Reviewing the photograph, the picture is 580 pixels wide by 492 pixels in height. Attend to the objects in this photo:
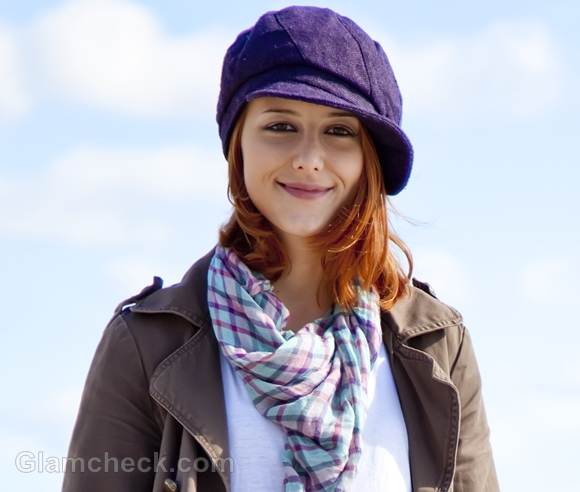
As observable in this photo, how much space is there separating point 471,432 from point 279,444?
Answer: 2.58 feet

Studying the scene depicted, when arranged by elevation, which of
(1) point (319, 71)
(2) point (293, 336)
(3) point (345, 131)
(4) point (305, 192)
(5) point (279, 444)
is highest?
(1) point (319, 71)

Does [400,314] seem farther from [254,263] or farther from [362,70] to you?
[362,70]

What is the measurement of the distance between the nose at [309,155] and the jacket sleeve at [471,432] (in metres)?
0.87

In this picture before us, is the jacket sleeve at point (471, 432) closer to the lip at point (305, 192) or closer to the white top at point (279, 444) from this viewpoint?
the white top at point (279, 444)

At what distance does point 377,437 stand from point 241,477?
48cm

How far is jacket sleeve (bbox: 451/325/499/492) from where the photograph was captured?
498cm

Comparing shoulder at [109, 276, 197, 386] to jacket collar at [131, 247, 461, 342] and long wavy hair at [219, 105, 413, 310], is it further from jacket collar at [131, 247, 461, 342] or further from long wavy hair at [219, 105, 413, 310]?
long wavy hair at [219, 105, 413, 310]

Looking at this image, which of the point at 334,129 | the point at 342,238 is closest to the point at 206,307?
the point at 342,238

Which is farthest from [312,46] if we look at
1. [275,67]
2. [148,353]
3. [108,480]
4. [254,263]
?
[108,480]

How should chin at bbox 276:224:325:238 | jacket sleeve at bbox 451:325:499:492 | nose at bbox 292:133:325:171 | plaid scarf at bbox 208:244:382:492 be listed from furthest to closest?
jacket sleeve at bbox 451:325:499:492
chin at bbox 276:224:325:238
nose at bbox 292:133:325:171
plaid scarf at bbox 208:244:382:492

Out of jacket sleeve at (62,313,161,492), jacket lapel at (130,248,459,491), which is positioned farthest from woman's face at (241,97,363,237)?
jacket sleeve at (62,313,161,492)

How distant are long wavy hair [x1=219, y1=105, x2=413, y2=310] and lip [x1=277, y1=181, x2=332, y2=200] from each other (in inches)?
5.1

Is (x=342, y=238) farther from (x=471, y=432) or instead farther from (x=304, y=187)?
(x=471, y=432)

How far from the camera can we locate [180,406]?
4664mm
